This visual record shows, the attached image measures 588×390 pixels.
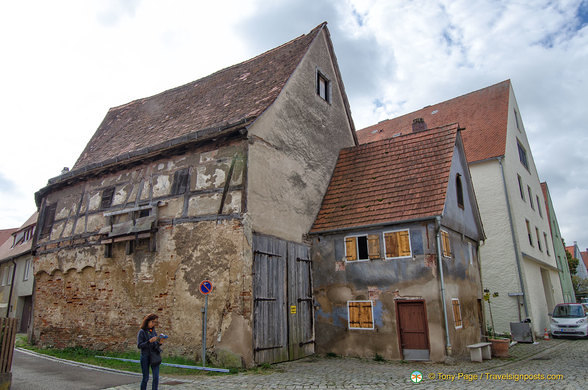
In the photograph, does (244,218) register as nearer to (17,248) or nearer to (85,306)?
(85,306)

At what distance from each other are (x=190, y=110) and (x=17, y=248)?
62.9 ft

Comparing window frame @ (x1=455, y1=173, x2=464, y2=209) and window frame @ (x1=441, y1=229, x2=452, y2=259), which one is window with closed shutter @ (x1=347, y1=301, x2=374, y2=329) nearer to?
window frame @ (x1=441, y1=229, x2=452, y2=259)

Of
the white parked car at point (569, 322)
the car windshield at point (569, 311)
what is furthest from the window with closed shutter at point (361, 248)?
the car windshield at point (569, 311)

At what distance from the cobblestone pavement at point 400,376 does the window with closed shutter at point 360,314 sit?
97cm

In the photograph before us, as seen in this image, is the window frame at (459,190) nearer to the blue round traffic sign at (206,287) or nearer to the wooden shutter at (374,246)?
the wooden shutter at (374,246)

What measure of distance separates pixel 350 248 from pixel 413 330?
9.54 feet

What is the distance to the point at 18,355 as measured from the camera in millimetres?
12703

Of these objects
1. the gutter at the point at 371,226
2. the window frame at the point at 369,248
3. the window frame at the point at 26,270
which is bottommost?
the window frame at the point at 369,248

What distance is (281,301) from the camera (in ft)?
37.9

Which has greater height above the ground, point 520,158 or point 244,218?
point 520,158

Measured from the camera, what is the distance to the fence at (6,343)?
23.0ft

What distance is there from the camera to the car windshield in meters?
18.1

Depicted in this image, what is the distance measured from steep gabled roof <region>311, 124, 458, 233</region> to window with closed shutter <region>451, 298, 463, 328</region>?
2.67 m

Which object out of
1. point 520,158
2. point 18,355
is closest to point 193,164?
point 18,355
